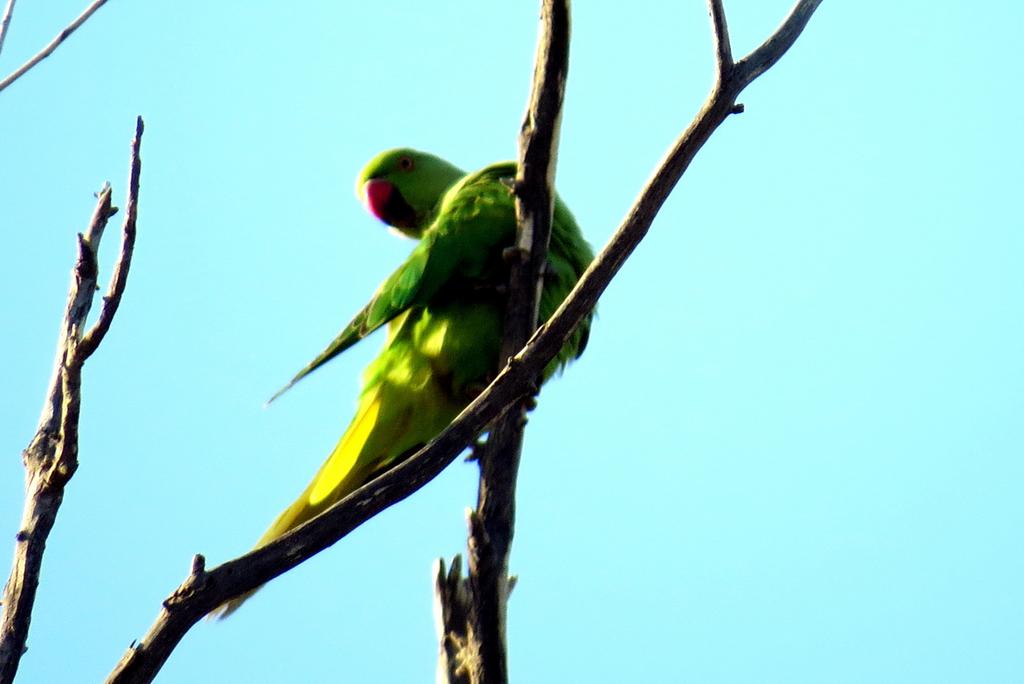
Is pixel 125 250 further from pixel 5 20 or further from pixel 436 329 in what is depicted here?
pixel 436 329

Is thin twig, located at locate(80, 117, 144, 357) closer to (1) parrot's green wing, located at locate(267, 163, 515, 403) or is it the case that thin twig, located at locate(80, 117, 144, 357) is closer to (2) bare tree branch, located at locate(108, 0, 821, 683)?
(2) bare tree branch, located at locate(108, 0, 821, 683)

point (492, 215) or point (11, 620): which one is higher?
point (492, 215)

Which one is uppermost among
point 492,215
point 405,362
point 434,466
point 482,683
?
point 492,215

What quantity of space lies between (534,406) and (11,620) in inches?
69.1

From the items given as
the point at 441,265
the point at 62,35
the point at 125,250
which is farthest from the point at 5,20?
the point at 441,265

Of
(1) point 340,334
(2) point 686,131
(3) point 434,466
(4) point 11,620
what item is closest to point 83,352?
(4) point 11,620

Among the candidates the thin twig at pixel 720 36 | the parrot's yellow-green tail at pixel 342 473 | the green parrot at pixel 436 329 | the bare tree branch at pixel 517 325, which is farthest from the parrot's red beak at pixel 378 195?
the thin twig at pixel 720 36

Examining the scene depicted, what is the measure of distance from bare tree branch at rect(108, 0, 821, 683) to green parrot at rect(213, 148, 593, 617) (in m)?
1.31

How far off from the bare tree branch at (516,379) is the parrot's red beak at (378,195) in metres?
2.56

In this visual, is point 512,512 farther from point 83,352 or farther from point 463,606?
point 83,352

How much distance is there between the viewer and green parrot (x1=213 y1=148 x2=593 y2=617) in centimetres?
346

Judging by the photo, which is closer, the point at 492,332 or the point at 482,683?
the point at 482,683

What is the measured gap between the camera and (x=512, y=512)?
285 cm

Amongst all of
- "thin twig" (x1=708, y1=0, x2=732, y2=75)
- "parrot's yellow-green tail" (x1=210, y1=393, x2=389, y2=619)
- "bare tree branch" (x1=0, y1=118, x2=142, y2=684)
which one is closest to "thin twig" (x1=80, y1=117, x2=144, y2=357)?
"bare tree branch" (x1=0, y1=118, x2=142, y2=684)
